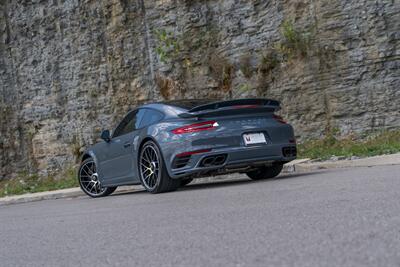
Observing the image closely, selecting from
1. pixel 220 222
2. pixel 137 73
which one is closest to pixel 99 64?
pixel 137 73

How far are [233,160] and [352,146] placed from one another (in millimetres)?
4954

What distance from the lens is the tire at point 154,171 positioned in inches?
368

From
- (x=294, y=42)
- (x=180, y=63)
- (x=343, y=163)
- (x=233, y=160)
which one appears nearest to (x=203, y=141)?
(x=233, y=160)

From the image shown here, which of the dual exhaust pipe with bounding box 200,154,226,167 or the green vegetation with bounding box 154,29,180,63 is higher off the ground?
the green vegetation with bounding box 154,29,180,63

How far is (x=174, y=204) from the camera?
768 cm

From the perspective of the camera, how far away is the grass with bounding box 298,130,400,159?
39.1ft

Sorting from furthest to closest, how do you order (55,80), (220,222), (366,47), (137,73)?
(55,80) < (137,73) < (366,47) < (220,222)

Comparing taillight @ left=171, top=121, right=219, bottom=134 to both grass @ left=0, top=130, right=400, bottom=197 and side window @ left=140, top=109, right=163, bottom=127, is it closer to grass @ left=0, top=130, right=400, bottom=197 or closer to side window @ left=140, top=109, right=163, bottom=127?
side window @ left=140, top=109, right=163, bottom=127

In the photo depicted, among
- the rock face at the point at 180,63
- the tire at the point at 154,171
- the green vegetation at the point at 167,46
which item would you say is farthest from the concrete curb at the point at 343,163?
the green vegetation at the point at 167,46

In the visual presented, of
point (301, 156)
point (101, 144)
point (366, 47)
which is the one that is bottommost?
point (301, 156)

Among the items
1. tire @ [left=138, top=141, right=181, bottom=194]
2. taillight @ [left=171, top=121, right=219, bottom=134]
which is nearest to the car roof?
taillight @ [left=171, top=121, right=219, bottom=134]

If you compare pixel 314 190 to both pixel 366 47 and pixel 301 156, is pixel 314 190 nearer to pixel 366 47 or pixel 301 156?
pixel 301 156

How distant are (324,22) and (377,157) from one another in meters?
5.08

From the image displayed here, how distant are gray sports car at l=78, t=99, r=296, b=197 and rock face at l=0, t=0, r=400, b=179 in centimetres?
512
